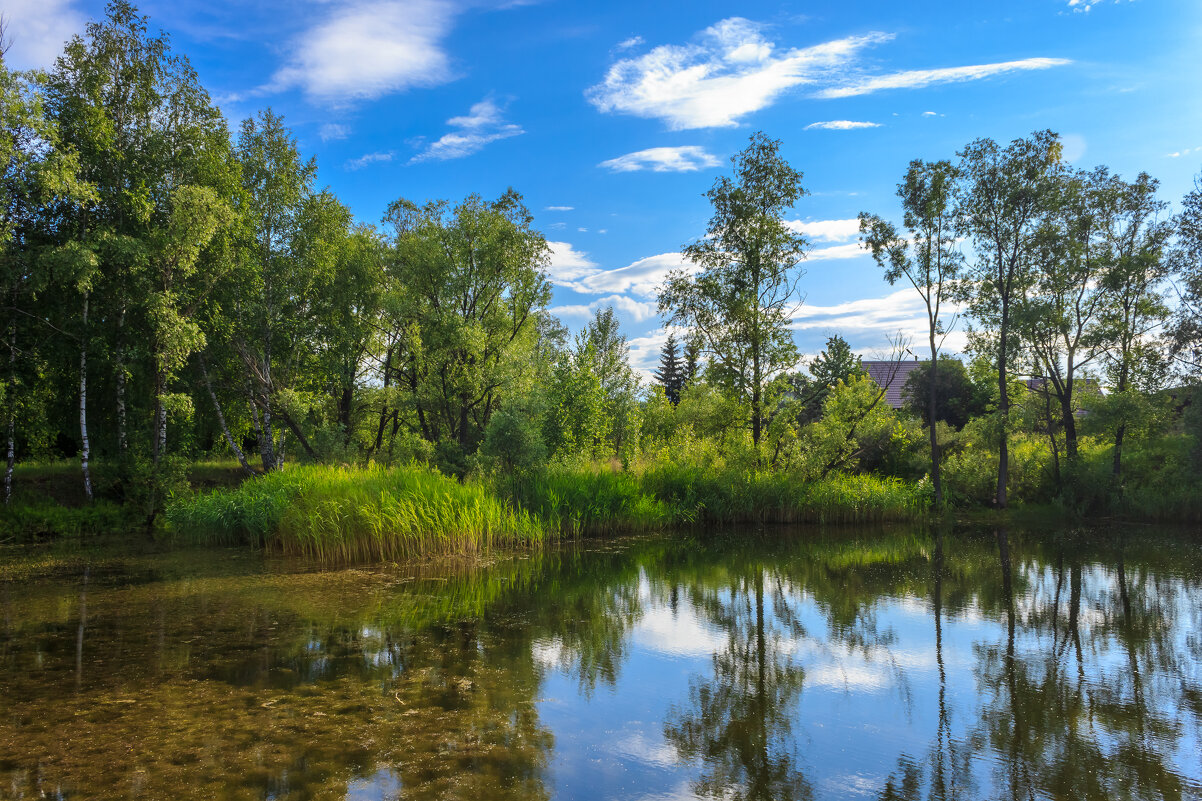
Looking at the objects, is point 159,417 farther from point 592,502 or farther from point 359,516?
point 592,502

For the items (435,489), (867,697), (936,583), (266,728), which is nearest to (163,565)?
(435,489)

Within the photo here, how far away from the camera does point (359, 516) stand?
13.2 meters

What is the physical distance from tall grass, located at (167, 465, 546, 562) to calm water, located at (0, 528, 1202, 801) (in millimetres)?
1265

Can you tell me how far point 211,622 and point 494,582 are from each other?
4324mm

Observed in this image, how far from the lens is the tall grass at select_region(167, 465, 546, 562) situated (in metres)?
13.2

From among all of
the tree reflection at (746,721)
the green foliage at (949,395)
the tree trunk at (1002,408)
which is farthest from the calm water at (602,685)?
the green foliage at (949,395)

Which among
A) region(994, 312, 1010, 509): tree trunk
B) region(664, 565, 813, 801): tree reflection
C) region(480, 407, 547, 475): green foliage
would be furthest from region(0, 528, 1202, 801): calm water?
region(994, 312, 1010, 509): tree trunk

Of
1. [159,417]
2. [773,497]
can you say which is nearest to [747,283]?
[773,497]

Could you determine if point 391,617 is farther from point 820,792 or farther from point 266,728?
point 820,792

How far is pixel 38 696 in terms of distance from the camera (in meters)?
6.02

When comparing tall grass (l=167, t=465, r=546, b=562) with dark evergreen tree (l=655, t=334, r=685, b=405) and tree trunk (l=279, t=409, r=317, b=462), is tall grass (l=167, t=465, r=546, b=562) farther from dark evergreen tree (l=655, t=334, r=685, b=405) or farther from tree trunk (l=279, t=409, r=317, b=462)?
dark evergreen tree (l=655, t=334, r=685, b=405)

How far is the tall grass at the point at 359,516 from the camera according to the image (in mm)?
13172

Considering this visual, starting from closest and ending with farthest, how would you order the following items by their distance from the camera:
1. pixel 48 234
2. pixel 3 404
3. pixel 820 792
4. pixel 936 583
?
1. pixel 820 792
2. pixel 936 583
3. pixel 3 404
4. pixel 48 234

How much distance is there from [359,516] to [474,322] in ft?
35.9
